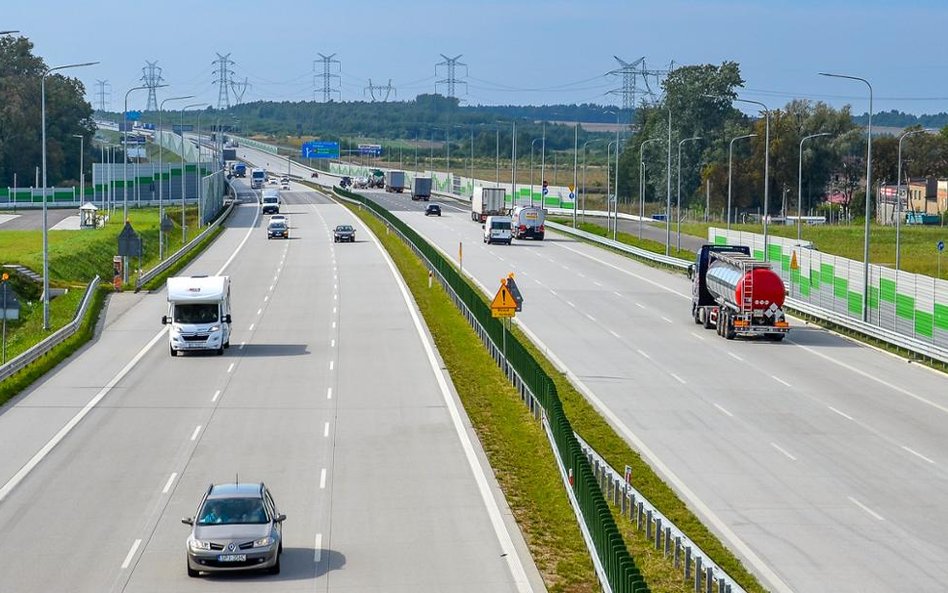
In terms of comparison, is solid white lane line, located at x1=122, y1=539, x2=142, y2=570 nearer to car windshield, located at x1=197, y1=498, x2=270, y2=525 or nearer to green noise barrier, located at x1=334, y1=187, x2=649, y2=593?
car windshield, located at x1=197, y1=498, x2=270, y2=525

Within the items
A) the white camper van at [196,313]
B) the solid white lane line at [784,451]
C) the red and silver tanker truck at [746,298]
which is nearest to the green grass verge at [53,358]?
the white camper van at [196,313]

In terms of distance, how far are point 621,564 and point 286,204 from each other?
5065 inches

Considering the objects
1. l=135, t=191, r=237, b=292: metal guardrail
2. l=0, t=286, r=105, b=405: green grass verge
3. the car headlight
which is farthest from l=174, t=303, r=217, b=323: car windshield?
the car headlight

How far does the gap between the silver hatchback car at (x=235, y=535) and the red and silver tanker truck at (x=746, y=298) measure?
3087cm

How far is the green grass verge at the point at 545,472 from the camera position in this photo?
21.1 metres

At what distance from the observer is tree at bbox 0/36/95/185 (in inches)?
7047

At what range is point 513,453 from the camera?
96.9 ft

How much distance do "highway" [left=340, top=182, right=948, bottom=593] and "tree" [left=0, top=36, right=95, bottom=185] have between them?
132174 millimetres

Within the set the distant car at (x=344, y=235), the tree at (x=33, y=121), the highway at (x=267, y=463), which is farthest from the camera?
the tree at (x=33, y=121)

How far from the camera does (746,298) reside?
48.9 m

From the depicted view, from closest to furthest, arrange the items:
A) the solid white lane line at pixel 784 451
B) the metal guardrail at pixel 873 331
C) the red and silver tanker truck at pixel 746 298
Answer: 1. the solid white lane line at pixel 784 451
2. the metal guardrail at pixel 873 331
3. the red and silver tanker truck at pixel 746 298

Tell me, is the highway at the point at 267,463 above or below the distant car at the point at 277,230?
below

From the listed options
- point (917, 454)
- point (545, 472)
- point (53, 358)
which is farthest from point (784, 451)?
point (53, 358)

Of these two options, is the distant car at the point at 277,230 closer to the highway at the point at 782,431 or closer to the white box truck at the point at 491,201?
the white box truck at the point at 491,201
